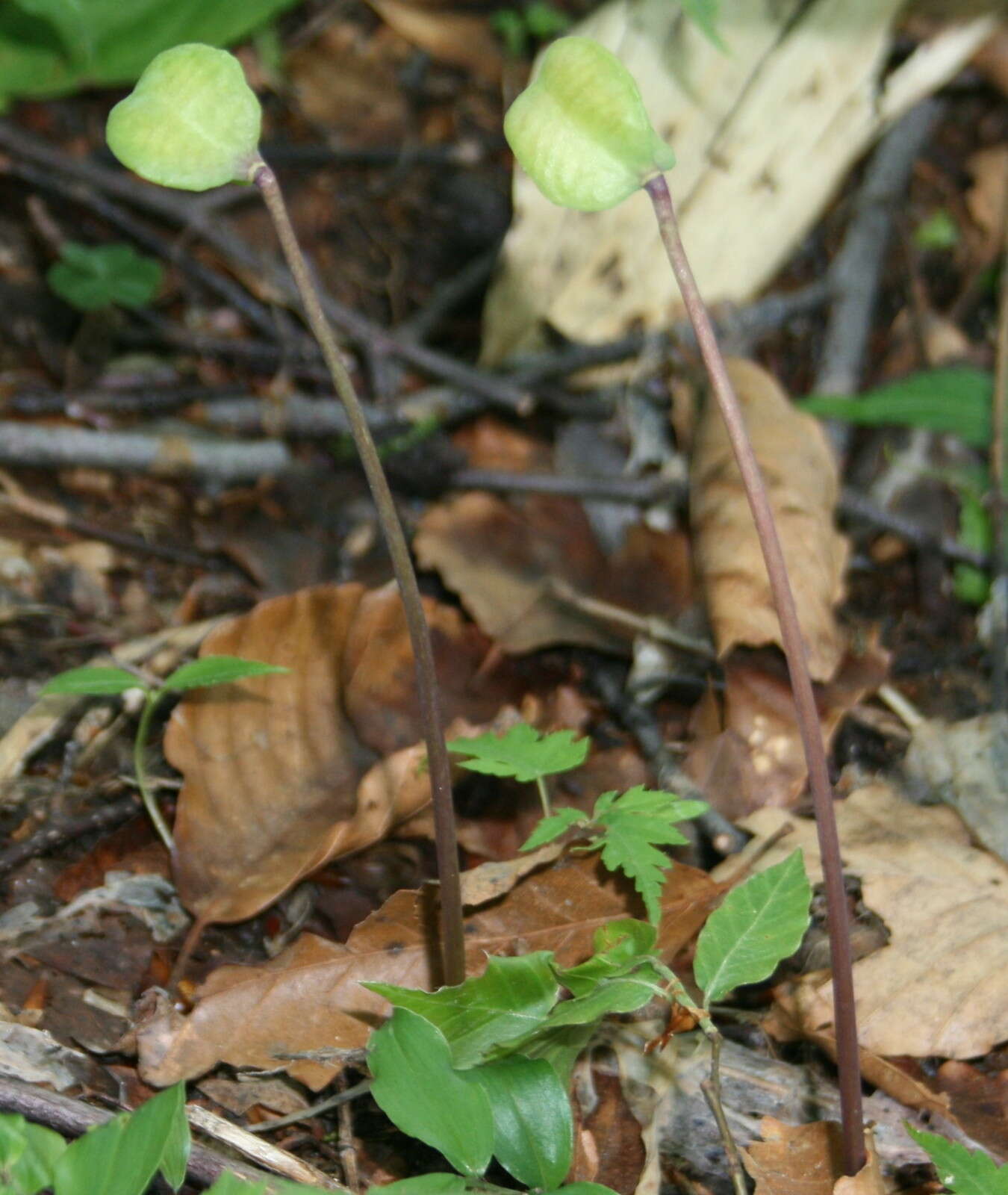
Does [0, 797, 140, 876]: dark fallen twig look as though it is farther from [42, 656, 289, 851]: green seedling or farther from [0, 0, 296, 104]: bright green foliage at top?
[0, 0, 296, 104]: bright green foliage at top

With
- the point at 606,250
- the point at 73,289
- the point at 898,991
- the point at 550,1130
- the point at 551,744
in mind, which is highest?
the point at 606,250

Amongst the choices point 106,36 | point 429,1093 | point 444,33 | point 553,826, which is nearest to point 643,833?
point 553,826

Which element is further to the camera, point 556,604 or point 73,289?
point 73,289

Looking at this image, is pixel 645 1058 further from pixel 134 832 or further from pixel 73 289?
pixel 73 289

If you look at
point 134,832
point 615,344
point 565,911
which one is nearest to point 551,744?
point 565,911

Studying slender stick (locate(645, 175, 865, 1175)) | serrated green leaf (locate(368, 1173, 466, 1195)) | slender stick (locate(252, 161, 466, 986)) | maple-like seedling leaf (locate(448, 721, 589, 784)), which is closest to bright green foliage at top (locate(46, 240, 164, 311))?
slender stick (locate(252, 161, 466, 986))

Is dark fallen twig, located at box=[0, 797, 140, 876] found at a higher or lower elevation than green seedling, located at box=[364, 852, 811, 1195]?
lower
